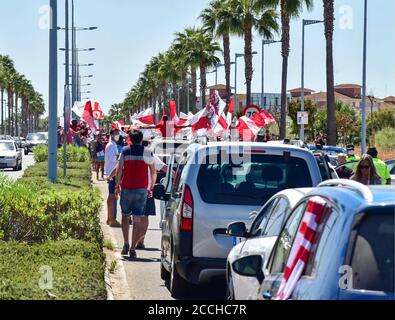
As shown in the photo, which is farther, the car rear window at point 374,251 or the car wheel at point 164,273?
the car wheel at point 164,273

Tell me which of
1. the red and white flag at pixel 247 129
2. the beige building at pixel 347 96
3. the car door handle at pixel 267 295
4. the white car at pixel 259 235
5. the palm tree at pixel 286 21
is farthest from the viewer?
the beige building at pixel 347 96

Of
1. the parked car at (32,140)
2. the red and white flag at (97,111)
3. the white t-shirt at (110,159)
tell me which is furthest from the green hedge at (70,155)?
the parked car at (32,140)

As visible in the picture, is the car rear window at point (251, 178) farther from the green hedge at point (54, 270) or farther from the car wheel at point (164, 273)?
the car wheel at point (164, 273)

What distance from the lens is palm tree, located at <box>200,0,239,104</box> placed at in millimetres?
55388

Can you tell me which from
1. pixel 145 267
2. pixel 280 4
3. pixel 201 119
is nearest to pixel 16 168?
pixel 280 4

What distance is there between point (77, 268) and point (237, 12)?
152ft

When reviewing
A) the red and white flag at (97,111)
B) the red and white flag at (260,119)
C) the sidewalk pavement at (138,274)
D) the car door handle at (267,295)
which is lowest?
the sidewalk pavement at (138,274)

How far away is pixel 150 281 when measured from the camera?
11984 mm

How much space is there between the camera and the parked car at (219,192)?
10086 mm

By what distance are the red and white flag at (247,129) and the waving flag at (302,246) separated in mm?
21573

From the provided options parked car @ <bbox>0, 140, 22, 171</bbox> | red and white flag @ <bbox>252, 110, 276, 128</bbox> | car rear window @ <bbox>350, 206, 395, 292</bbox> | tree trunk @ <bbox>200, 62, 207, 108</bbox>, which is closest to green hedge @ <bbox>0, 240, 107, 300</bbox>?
car rear window @ <bbox>350, 206, 395, 292</bbox>

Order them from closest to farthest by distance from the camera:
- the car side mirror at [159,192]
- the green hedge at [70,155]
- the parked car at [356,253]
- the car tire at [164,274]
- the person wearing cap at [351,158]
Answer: the parked car at [356,253], the car tire at [164,274], the car side mirror at [159,192], the person wearing cap at [351,158], the green hedge at [70,155]

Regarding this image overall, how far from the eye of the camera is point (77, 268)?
9930 mm
